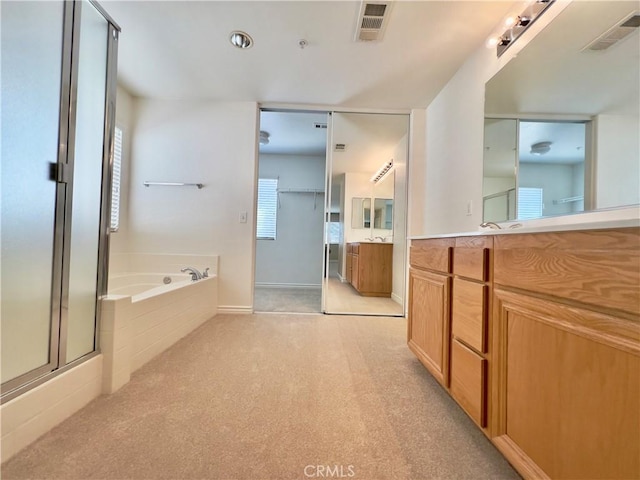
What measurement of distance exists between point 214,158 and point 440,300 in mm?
2599

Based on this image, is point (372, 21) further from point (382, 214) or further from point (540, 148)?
point (382, 214)

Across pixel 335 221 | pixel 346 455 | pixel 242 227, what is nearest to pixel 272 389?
pixel 346 455

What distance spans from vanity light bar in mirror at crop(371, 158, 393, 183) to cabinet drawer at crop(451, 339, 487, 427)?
11.5 ft

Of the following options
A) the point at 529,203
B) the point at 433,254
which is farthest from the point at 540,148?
the point at 433,254

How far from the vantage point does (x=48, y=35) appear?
1111 mm

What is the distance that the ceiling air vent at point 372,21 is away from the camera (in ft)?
5.36

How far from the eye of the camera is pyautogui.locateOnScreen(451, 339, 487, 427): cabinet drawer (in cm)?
100

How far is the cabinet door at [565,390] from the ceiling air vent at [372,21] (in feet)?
5.78

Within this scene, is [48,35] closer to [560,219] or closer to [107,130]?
[107,130]

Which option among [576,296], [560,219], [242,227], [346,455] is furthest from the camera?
[242,227]

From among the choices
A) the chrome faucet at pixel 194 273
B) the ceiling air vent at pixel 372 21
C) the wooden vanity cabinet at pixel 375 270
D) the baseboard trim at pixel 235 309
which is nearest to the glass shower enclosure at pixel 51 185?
the chrome faucet at pixel 194 273

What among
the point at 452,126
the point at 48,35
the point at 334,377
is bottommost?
the point at 334,377

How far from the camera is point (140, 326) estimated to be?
62.9 inches

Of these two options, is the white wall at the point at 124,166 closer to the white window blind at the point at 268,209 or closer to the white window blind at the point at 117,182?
the white window blind at the point at 117,182
